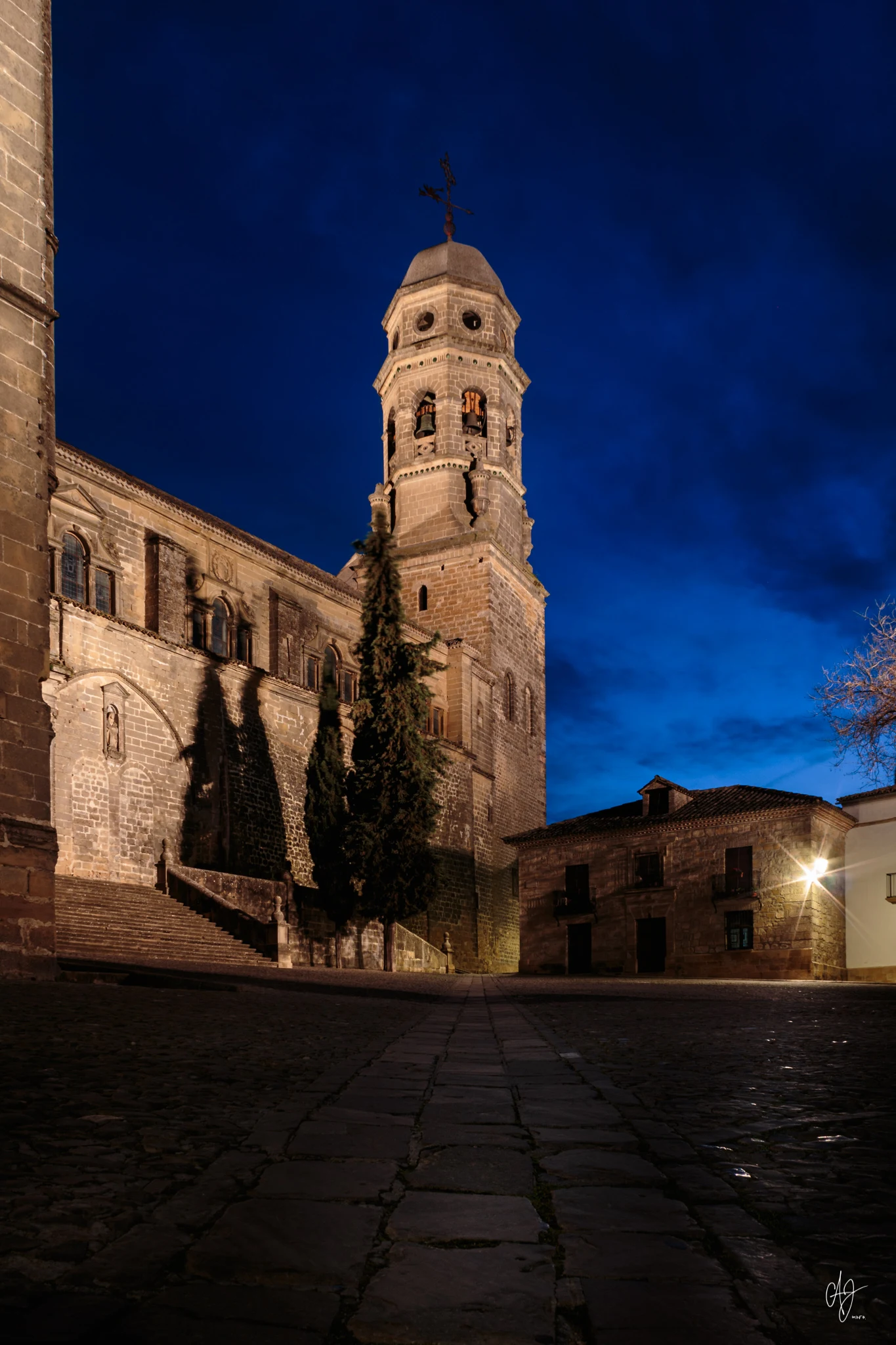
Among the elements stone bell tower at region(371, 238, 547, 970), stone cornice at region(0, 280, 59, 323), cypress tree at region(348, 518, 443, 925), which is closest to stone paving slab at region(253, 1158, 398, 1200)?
stone cornice at region(0, 280, 59, 323)

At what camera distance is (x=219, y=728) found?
30531 mm

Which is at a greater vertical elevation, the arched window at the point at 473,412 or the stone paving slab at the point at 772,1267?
the arched window at the point at 473,412

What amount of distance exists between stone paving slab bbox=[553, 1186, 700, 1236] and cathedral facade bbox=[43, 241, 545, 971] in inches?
771

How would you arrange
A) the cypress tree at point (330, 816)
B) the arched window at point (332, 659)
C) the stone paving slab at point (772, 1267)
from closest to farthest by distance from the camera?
the stone paving slab at point (772, 1267)
the cypress tree at point (330, 816)
the arched window at point (332, 659)

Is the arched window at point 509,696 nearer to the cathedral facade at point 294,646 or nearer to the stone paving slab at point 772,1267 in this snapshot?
the cathedral facade at point 294,646

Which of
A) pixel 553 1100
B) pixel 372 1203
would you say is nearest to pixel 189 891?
pixel 553 1100

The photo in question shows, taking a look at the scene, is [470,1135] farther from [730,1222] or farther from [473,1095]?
[730,1222]

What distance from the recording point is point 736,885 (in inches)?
1287

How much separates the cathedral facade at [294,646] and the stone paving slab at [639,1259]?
65.6ft

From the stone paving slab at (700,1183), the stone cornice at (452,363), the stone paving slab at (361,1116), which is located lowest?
the stone paving slab at (361,1116)

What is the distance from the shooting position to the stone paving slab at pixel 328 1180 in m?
3.04

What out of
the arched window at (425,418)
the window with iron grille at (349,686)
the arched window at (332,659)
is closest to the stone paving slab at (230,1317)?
the arched window at (332,659)

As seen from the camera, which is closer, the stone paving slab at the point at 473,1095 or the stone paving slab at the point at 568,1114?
the stone paving slab at the point at 568,1114

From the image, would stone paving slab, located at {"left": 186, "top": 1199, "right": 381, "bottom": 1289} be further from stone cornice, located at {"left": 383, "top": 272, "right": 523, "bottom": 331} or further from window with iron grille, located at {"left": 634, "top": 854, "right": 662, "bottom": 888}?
stone cornice, located at {"left": 383, "top": 272, "right": 523, "bottom": 331}
